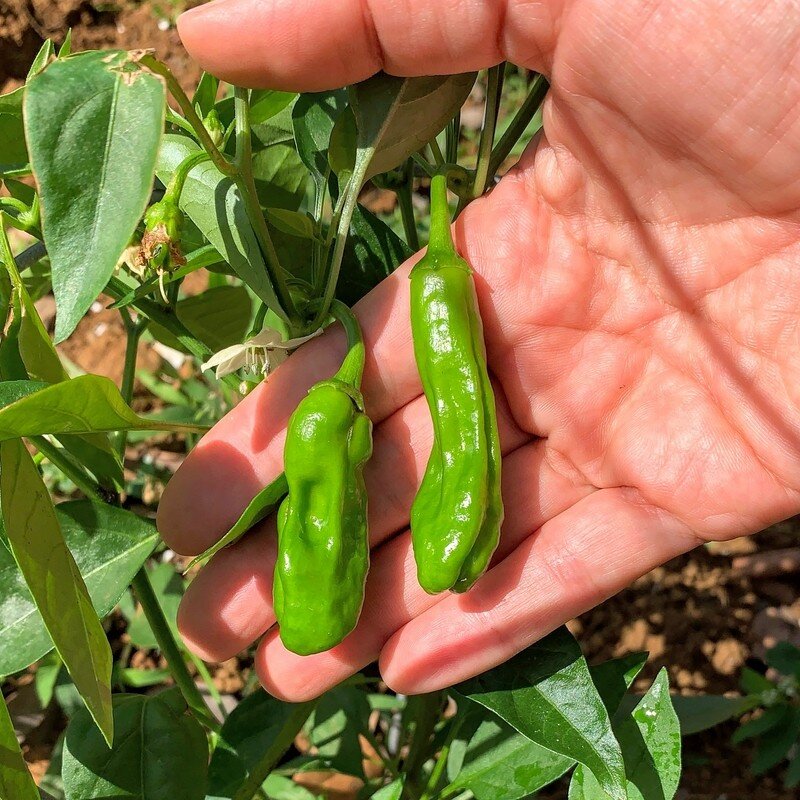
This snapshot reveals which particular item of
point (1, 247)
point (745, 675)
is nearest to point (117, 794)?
point (1, 247)

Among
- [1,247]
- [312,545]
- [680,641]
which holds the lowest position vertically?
[680,641]

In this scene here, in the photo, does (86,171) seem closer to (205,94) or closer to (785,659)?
(205,94)

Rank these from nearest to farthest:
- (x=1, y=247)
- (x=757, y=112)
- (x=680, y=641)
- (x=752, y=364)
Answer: (x=1, y=247)
(x=757, y=112)
(x=752, y=364)
(x=680, y=641)

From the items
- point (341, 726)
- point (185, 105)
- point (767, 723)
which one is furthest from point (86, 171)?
point (767, 723)

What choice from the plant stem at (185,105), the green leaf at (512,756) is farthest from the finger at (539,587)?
the plant stem at (185,105)

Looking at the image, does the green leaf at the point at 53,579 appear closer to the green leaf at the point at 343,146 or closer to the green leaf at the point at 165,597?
the green leaf at the point at 343,146

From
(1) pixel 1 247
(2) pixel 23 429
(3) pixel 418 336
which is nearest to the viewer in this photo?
(2) pixel 23 429

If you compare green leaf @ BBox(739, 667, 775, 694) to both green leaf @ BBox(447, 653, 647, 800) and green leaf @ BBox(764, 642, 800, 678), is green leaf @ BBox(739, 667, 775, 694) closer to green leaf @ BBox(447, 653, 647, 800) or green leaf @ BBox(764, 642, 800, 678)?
green leaf @ BBox(764, 642, 800, 678)

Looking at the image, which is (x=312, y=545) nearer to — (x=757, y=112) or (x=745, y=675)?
(x=757, y=112)
